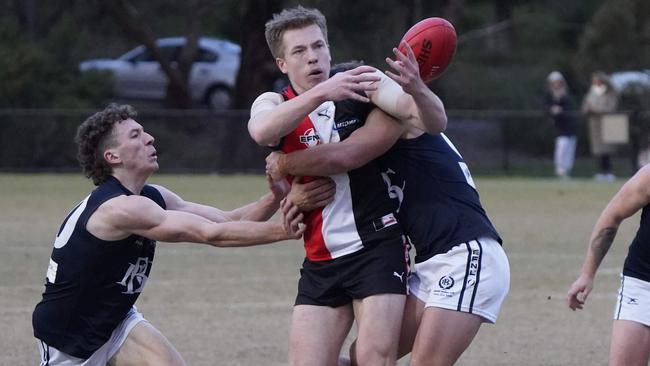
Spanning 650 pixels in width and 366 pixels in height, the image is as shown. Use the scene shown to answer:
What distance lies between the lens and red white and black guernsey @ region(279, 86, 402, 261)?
227 inches

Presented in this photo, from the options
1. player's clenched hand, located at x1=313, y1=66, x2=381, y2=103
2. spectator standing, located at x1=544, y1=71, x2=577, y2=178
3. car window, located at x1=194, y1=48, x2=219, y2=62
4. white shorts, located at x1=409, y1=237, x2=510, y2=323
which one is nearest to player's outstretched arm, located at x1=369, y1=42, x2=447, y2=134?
player's clenched hand, located at x1=313, y1=66, x2=381, y2=103

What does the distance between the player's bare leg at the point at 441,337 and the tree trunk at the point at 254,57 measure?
875 inches

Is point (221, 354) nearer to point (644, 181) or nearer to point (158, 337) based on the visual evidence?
point (158, 337)

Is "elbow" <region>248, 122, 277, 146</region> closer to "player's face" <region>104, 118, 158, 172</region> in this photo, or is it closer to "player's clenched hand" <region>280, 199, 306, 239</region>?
"player's clenched hand" <region>280, 199, 306, 239</region>

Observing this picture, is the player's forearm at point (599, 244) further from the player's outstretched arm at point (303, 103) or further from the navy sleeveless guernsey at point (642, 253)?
the player's outstretched arm at point (303, 103)

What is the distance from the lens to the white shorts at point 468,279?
5641mm

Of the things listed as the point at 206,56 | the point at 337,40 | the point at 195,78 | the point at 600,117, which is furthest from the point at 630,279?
the point at 337,40

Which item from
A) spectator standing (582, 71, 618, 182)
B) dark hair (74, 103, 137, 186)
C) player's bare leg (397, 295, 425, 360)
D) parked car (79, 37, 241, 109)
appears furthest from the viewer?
parked car (79, 37, 241, 109)

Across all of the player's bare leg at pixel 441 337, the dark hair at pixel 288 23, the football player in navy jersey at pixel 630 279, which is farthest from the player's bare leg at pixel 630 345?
the dark hair at pixel 288 23

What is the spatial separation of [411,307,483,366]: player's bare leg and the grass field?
4.23 feet

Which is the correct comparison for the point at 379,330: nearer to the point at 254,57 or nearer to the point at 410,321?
the point at 410,321

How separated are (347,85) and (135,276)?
165 cm

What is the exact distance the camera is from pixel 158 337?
6.27 meters

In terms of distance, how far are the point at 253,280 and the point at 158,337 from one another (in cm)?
543
